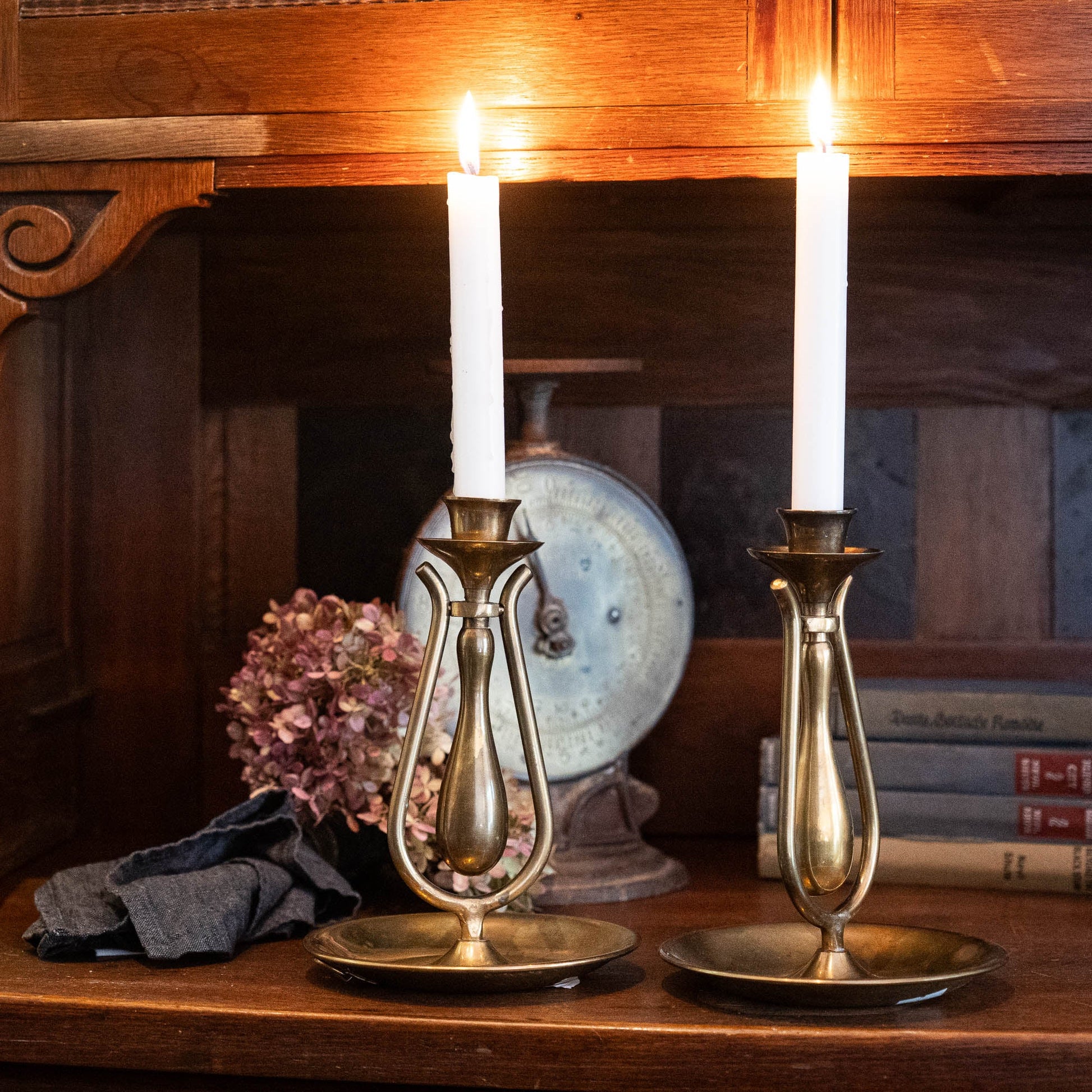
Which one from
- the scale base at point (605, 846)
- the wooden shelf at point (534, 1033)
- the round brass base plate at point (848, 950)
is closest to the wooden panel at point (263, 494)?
the scale base at point (605, 846)

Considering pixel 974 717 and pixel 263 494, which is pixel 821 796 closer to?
pixel 974 717

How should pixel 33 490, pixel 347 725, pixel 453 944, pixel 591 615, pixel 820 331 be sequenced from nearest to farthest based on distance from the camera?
pixel 820 331 → pixel 453 944 → pixel 347 725 → pixel 591 615 → pixel 33 490

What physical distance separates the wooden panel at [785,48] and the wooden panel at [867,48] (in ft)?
0.04

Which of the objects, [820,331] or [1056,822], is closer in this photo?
[820,331]

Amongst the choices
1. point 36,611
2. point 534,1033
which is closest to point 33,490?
point 36,611

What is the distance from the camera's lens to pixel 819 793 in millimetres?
707

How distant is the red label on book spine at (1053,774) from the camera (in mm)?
1015

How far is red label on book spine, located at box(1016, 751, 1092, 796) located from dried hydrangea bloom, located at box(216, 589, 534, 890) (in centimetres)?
37

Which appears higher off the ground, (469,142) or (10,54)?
(10,54)

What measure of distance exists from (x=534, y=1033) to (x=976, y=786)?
47cm

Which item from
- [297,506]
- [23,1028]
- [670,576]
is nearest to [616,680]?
[670,576]

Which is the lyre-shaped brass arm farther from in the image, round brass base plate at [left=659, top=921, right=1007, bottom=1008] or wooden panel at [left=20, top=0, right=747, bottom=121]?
wooden panel at [left=20, top=0, right=747, bottom=121]

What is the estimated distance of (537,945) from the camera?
32.1 inches

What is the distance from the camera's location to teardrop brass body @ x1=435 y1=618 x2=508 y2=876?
2.39 ft
